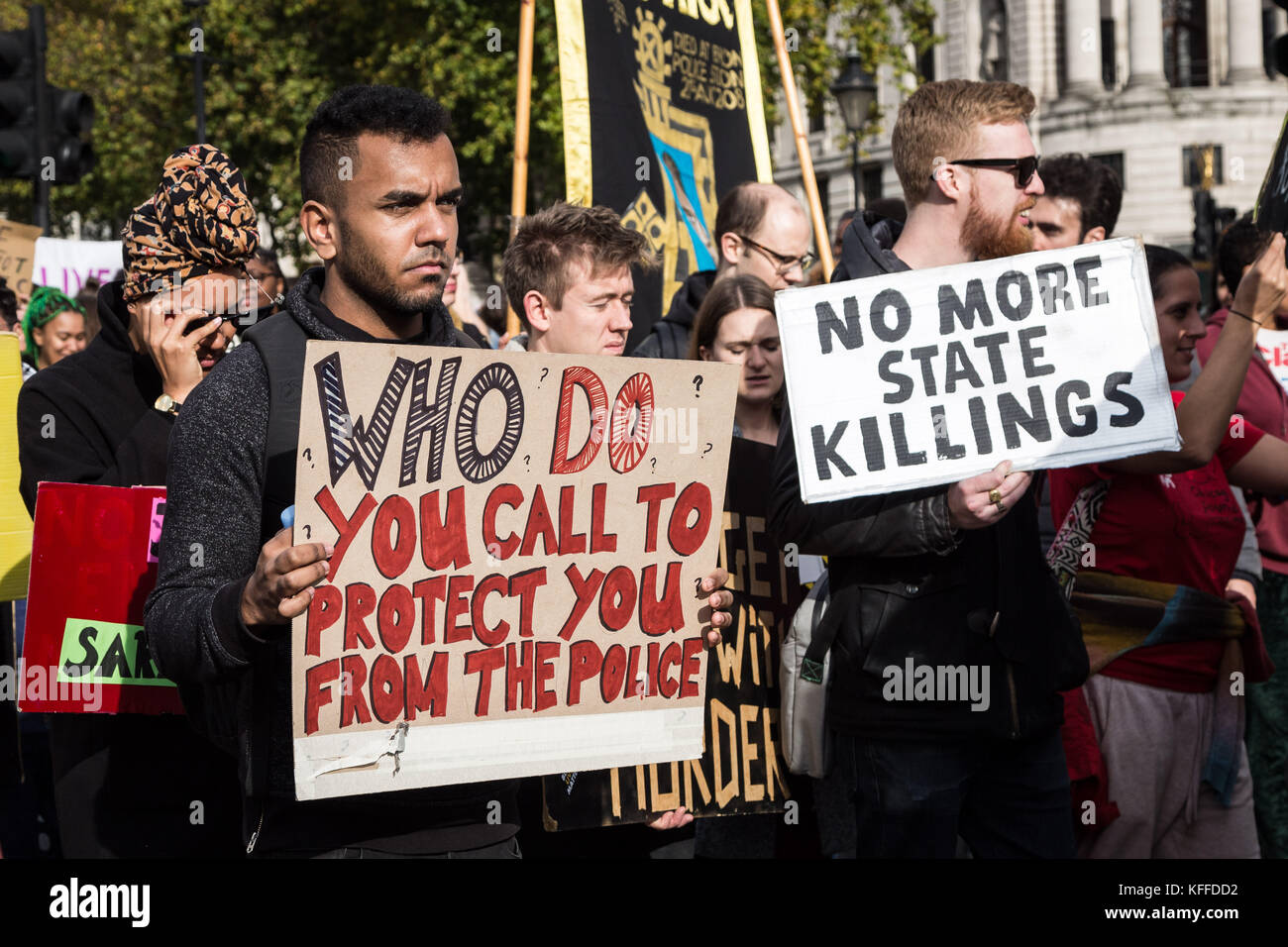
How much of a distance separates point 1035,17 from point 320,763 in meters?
47.7

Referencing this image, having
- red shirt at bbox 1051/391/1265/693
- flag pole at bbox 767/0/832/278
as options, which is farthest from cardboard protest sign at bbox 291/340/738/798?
flag pole at bbox 767/0/832/278

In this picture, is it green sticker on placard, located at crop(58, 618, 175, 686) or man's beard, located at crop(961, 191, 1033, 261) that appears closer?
green sticker on placard, located at crop(58, 618, 175, 686)

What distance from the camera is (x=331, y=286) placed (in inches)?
111

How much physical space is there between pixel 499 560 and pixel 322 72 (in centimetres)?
2517

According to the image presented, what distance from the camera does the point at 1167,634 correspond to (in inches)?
167

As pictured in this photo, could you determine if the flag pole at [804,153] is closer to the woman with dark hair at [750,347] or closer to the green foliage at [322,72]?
the woman with dark hair at [750,347]

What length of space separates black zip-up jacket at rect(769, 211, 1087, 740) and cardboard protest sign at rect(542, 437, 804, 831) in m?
0.27

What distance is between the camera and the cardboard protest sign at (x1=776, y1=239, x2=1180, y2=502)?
322cm

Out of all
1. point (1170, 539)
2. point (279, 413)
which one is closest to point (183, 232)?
point (279, 413)

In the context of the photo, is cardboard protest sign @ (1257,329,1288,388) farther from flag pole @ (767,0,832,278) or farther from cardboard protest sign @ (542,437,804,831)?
cardboard protest sign @ (542,437,804,831)

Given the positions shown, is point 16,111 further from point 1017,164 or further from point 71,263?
point 1017,164
